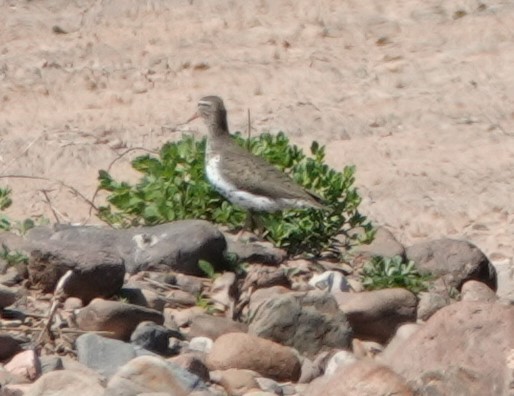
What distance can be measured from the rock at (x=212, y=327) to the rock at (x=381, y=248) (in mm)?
1809

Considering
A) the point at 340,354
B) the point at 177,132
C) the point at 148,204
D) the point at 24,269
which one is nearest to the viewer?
the point at 340,354

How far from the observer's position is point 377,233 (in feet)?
39.3

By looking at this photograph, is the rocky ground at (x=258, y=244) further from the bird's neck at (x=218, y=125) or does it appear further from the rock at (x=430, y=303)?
the bird's neck at (x=218, y=125)

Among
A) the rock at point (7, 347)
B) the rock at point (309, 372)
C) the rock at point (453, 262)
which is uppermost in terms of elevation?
the rock at point (7, 347)

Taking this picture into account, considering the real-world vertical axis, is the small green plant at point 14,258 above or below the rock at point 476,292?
above

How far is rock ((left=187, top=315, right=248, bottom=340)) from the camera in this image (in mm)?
9758

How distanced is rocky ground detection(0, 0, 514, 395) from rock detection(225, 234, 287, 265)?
0.5 inches

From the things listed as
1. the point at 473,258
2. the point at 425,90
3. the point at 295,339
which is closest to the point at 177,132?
the point at 425,90

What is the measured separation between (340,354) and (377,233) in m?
2.70

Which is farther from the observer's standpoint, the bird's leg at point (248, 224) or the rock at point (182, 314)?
the bird's leg at point (248, 224)

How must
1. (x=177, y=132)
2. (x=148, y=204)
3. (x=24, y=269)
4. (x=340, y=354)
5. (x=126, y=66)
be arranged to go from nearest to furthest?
(x=340, y=354) < (x=24, y=269) < (x=148, y=204) < (x=177, y=132) < (x=126, y=66)

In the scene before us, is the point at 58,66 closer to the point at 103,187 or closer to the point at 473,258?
the point at 103,187

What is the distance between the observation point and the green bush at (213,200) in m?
11.4

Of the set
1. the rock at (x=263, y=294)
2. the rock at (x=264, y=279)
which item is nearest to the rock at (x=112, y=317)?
the rock at (x=263, y=294)
